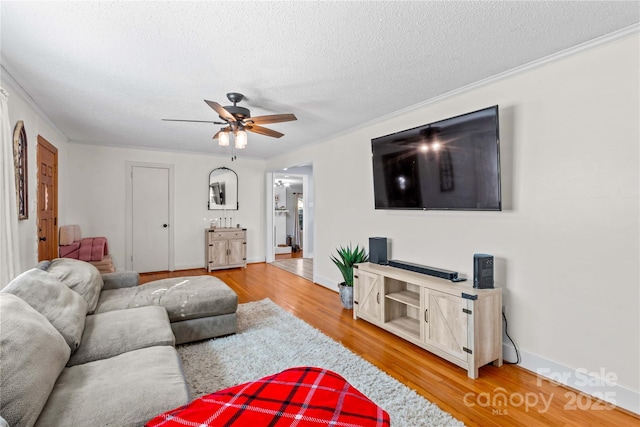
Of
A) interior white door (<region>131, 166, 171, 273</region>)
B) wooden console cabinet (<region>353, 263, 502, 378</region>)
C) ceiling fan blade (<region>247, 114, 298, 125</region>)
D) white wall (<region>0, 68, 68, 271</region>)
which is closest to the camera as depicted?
wooden console cabinet (<region>353, 263, 502, 378</region>)

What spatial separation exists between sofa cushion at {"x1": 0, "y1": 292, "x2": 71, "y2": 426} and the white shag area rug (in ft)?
2.21

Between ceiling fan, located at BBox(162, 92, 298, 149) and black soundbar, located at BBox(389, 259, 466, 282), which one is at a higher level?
ceiling fan, located at BBox(162, 92, 298, 149)

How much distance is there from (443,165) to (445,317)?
1.31 metres

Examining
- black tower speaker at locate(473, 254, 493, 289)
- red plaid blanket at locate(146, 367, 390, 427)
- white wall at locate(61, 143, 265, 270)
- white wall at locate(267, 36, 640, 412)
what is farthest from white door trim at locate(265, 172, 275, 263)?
red plaid blanket at locate(146, 367, 390, 427)

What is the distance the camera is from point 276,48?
204cm

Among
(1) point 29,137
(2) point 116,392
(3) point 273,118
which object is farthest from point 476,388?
(1) point 29,137

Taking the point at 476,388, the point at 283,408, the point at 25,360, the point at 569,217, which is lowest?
the point at 476,388

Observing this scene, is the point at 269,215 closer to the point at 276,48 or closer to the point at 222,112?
the point at 222,112

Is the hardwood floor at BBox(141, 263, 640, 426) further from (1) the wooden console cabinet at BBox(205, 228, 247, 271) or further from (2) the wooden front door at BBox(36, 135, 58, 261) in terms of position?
(2) the wooden front door at BBox(36, 135, 58, 261)

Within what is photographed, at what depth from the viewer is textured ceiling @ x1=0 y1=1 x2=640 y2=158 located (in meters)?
1.67

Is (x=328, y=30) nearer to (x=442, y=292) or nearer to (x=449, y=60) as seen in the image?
(x=449, y=60)

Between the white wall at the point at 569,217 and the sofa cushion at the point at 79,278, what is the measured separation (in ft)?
10.4

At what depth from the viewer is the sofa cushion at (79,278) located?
2.36 metres

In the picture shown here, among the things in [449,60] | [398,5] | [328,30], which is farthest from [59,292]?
[449,60]
